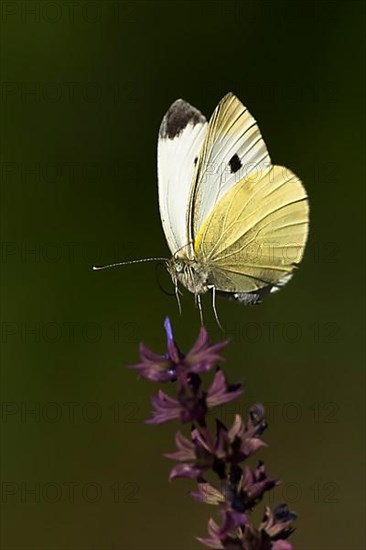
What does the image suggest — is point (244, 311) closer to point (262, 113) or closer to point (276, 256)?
point (262, 113)

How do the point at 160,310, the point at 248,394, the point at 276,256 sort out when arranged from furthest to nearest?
1. the point at 160,310
2. the point at 248,394
3. the point at 276,256

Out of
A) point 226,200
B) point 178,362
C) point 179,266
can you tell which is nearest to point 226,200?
point 226,200

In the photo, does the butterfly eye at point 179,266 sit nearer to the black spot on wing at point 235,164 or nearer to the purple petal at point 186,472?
the black spot on wing at point 235,164

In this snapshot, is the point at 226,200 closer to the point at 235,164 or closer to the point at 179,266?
the point at 235,164

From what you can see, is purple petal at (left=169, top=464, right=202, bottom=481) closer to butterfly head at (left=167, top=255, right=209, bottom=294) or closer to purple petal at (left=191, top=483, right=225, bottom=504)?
purple petal at (left=191, top=483, right=225, bottom=504)

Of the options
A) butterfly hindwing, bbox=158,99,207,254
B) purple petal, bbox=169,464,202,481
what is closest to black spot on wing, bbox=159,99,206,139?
butterfly hindwing, bbox=158,99,207,254

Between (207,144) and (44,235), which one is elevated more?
(44,235)

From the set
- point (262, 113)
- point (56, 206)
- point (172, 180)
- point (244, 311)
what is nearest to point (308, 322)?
point (244, 311)

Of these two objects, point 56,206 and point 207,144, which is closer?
point 207,144
